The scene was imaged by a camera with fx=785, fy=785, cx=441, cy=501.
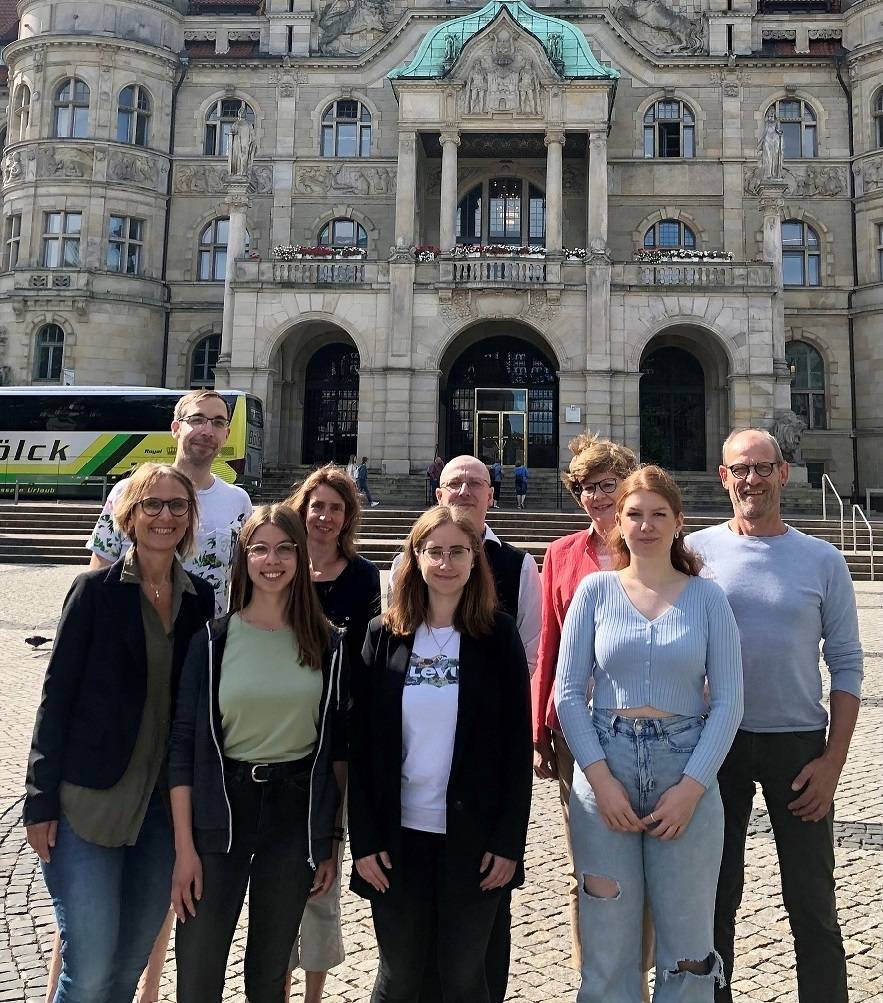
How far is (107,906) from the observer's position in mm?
2750

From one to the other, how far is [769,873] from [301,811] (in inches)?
124

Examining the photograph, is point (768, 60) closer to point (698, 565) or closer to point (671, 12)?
point (671, 12)

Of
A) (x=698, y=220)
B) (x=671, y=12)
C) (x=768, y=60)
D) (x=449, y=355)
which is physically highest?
(x=671, y=12)

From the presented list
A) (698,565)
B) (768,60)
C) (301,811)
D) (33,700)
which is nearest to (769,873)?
(698,565)

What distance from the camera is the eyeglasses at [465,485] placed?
12.3 ft

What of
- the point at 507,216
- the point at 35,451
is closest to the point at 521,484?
the point at 507,216

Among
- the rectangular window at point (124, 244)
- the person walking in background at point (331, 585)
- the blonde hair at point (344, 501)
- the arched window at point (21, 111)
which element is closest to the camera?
the person walking in background at point (331, 585)

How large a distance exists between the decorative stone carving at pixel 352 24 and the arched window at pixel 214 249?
26.5ft

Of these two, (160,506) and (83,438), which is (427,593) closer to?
(160,506)

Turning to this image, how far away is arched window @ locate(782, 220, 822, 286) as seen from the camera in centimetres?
2950

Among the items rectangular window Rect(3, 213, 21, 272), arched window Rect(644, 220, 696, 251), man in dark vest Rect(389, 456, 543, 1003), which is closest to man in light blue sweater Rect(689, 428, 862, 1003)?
man in dark vest Rect(389, 456, 543, 1003)

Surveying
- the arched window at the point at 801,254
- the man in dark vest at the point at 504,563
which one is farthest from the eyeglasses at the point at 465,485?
the arched window at the point at 801,254

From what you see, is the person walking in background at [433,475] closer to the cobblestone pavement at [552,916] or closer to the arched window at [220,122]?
the cobblestone pavement at [552,916]

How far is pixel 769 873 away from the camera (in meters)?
4.58
